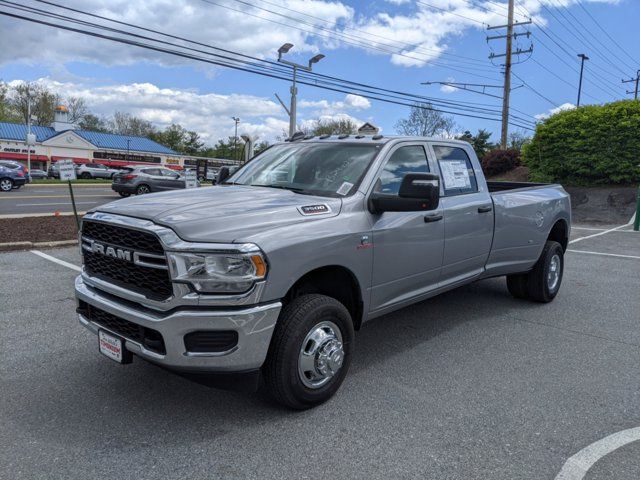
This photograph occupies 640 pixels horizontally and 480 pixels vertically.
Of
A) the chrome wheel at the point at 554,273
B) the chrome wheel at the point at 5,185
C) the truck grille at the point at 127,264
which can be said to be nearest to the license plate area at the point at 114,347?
the truck grille at the point at 127,264

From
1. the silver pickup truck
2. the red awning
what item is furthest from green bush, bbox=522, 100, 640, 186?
the red awning

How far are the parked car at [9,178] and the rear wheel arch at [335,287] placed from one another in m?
26.6

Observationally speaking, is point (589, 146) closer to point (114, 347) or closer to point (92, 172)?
point (114, 347)

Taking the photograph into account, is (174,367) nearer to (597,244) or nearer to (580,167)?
(597,244)

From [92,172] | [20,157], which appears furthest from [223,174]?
[20,157]

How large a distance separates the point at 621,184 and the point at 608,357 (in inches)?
680

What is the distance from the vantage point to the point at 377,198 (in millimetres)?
3639

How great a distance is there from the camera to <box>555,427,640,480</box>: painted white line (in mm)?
2717

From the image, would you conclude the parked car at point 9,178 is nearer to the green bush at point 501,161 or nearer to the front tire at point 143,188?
the front tire at point 143,188

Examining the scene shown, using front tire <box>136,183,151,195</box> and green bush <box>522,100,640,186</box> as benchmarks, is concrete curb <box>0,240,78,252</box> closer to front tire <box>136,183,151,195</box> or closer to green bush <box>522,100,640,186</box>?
front tire <box>136,183,151,195</box>

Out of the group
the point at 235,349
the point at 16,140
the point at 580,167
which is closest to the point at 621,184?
the point at 580,167

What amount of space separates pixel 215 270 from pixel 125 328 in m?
0.78

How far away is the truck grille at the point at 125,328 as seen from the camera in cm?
285

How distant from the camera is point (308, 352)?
320 cm
